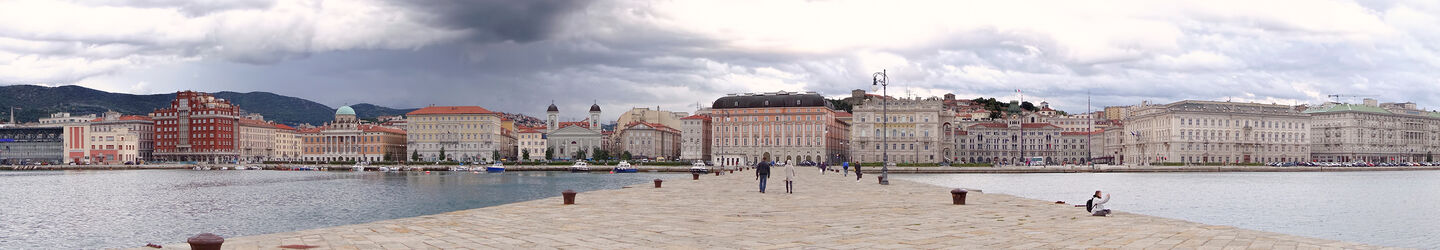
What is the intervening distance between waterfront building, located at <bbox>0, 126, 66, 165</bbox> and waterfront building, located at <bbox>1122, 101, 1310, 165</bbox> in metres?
177

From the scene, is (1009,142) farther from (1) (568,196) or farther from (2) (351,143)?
(1) (568,196)

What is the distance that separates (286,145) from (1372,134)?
197m

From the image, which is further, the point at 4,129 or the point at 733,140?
the point at 4,129

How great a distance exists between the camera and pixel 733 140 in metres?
136

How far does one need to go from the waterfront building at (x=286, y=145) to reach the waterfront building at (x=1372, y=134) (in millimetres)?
184055

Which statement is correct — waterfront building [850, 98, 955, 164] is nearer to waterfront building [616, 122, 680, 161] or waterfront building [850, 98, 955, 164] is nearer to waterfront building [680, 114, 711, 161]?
waterfront building [680, 114, 711, 161]

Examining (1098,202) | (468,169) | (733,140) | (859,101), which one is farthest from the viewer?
(859,101)

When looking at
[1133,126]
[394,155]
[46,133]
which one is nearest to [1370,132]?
[1133,126]

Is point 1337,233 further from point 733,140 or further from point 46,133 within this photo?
point 46,133

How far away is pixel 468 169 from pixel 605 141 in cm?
6699

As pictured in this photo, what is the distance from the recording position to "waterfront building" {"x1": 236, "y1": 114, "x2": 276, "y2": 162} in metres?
175

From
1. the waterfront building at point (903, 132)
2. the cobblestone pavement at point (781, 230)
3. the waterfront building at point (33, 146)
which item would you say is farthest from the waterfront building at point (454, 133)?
the cobblestone pavement at point (781, 230)

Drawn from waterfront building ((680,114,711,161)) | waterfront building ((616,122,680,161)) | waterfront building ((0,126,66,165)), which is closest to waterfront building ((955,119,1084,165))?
waterfront building ((680,114,711,161))

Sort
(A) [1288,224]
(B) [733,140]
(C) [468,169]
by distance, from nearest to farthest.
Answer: (A) [1288,224], (C) [468,169], (B) [733,140]
